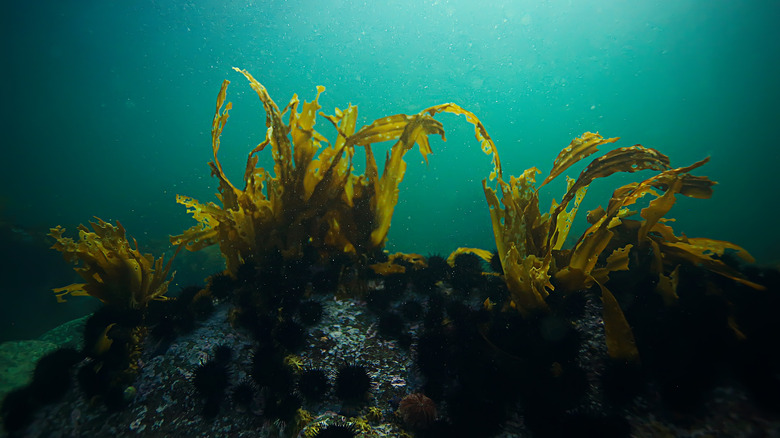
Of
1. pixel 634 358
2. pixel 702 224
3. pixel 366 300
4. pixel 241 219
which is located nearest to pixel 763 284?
pixel 634 358

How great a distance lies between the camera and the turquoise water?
139ft

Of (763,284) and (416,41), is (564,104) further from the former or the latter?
(763,284)

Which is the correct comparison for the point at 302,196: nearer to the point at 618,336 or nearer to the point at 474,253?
the point at 474,253

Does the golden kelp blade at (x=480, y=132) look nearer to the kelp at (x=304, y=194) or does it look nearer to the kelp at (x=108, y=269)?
the kelp at (x=304, y=194)

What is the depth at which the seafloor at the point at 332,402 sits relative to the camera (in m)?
1.36

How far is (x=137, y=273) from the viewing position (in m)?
2.27

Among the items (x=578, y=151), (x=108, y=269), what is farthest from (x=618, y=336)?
(x=108, y=269)

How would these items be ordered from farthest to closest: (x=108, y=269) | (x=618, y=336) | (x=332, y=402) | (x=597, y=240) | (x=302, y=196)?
(x=302, y=196) < (x=108, y=269) < (x=597, y=240) < (x=332, y=402) < (x=618, y=336)

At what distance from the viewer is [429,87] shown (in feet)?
211

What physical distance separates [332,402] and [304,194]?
5.70 feet

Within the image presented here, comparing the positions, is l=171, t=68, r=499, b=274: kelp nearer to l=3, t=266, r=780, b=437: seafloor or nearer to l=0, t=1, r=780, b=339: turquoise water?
l=3, t=266, r=780, b=437: seafloor

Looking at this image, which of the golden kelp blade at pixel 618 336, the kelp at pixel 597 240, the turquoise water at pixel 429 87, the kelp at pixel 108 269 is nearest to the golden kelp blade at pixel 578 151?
the kelp at pixel 597 240

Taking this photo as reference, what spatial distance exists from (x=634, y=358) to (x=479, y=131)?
6.33 ft

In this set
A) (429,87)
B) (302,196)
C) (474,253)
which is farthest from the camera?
(429,87)
